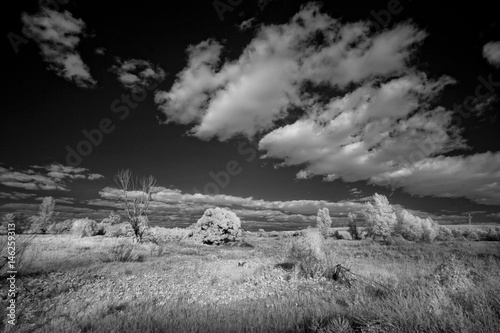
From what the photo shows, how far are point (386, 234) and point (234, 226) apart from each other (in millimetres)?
37757

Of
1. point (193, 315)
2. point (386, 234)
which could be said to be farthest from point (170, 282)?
point (386, 234)

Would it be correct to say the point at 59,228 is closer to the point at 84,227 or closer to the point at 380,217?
the point at 84,227

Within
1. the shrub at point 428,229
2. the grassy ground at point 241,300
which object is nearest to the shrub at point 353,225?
the shrub at point 428,229

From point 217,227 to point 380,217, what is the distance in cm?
4113

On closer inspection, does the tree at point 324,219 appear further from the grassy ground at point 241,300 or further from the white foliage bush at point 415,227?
the grassy ground at point 241,300

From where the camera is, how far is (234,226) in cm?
4097

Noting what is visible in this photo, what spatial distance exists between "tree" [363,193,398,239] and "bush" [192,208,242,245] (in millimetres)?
36009

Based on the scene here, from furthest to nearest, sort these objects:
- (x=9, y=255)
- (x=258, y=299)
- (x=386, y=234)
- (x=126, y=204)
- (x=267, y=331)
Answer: (x=386, y=234), (x=126, y=204), (x=258, y=299), (x=9, y=255), (x=267, y=331)

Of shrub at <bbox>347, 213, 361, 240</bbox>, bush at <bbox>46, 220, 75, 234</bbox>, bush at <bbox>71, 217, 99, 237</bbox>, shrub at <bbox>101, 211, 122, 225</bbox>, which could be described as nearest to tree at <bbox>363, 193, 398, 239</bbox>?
shrub at <bbox>347, 213, 361, 240</bbox>

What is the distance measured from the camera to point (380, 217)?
56812 mm

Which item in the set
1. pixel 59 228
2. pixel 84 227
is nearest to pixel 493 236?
pixel 84 227

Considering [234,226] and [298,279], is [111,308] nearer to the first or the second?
[298,279]

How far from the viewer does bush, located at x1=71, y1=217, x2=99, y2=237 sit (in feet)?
152

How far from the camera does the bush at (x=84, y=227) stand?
4629 centimetres
